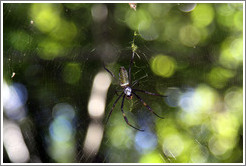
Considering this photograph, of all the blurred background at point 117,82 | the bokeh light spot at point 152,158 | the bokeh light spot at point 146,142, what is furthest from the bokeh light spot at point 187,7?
the bokeh light spot at point 152,158

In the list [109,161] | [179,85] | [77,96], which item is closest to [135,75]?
[179,85]

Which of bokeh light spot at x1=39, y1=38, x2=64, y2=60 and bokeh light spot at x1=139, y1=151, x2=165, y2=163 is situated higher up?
bokeh light spot at x1=39, y1=38, x2=64, y2=60

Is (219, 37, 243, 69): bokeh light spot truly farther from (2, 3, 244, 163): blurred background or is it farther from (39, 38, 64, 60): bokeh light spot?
(39, 38, 64, 60): bokeh light spot

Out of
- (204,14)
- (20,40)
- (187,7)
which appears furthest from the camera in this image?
(204,14)

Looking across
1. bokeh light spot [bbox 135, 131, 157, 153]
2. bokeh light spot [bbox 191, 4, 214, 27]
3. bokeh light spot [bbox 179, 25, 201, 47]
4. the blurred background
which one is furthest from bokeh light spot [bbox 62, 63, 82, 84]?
bokeh light spot [bbox 191, 4, 214, 27]

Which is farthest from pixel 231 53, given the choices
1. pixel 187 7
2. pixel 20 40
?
pixel 20 40

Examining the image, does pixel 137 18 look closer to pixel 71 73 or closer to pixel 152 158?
pixel 71 73
